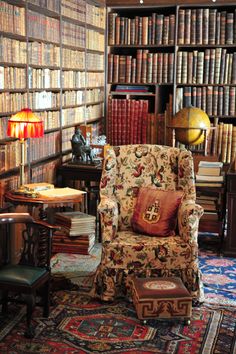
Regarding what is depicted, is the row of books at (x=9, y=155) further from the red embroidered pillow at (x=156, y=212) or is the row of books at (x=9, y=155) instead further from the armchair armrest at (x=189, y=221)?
the armchair armrest at (x=189, y=221)

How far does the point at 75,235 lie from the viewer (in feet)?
18.6

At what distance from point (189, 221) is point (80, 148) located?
6.67 ft

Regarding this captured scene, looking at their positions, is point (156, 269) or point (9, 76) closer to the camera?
point (156, 269)

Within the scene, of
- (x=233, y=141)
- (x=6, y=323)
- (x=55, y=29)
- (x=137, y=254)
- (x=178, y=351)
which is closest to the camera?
(x=178, y=351)

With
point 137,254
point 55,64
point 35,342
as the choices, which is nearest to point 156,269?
point 137,254

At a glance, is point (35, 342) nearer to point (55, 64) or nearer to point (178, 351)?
point (178, 351)

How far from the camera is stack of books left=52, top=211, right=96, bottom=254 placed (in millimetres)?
5637

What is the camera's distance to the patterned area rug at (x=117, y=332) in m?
3.68

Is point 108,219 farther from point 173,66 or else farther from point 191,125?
point 173,66

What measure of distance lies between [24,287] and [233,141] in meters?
4.32

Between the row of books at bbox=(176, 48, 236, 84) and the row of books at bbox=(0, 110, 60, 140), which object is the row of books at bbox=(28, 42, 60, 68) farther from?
the row of books at bbox=(176, 48, 236, 84)

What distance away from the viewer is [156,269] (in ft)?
14.5

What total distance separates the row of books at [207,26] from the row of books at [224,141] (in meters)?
1.04

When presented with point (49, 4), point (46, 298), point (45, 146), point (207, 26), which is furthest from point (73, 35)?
point (46, 298)
